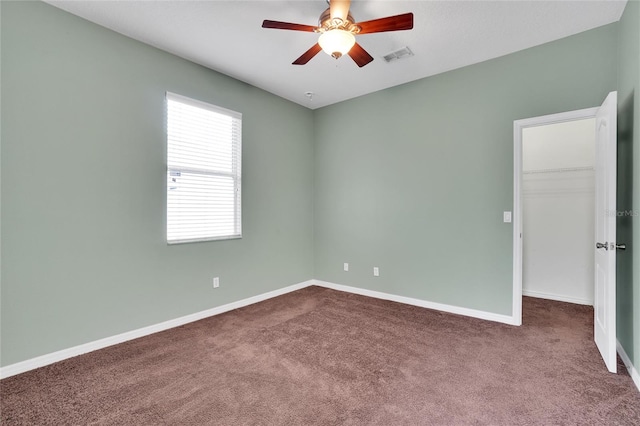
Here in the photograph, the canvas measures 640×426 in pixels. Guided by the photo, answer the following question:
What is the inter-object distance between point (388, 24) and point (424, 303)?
10.1 ft

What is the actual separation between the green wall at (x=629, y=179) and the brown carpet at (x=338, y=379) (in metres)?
0.38

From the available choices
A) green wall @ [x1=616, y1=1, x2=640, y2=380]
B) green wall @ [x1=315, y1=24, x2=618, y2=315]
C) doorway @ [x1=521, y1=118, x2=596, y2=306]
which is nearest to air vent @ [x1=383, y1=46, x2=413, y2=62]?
green wall @ [x1=315, y1=24, x2=618, y2=315]

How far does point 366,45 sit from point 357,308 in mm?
2981

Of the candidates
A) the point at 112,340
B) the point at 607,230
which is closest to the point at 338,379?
the point at 112,340

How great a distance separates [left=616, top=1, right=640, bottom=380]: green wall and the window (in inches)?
145

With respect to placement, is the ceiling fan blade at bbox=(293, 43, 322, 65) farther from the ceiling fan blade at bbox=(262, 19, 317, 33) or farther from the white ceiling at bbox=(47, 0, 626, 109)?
the white ceiling at bbox=(47, 0, 626, 109)

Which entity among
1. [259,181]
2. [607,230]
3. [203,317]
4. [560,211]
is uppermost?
[259,181]

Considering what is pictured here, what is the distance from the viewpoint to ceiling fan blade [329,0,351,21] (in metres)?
1.98

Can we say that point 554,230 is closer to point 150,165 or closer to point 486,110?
point 486,110

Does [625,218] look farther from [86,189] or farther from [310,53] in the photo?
[86,189]

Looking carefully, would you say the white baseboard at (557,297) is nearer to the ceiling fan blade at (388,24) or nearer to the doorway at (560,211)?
the doorway at (560,211)

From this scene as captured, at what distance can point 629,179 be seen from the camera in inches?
88.3

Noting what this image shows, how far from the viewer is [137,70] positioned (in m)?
2.81

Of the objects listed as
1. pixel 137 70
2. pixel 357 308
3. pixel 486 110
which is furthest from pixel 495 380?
pixel 137 70
